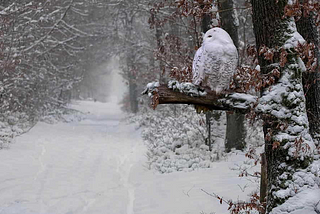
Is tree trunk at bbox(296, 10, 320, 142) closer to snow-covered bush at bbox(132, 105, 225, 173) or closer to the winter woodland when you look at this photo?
the winter woodland

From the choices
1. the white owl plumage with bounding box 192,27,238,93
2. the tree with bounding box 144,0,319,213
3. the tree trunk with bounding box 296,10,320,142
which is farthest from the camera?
the white owl plumage with bounding box 192,27,238,93

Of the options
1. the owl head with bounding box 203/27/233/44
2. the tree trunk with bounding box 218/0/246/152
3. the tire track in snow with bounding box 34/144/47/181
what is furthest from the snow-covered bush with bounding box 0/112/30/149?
the owl head with bounding box 203/27/233/44

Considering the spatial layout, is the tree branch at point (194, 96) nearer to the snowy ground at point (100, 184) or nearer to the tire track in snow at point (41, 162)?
the snowy ground at point (100, 184)

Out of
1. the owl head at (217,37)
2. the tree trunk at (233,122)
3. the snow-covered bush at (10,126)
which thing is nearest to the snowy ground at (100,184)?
the snow-covered bush at (10,126)

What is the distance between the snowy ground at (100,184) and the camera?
5.58 metres

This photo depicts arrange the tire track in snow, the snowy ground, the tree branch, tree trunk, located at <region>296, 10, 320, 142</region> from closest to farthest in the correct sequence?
1. the tree branch
2. tree trunk, located at <region>296, 10, 320, 142</region>
3. the snowy ground
4. the tire track in snow

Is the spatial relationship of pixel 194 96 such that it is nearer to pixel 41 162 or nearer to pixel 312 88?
pixel 312 88

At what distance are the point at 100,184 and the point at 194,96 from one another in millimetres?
4339

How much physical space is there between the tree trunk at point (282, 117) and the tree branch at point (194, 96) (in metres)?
0.24

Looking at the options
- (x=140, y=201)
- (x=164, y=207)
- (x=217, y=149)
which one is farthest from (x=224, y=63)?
(x=217, y=149)

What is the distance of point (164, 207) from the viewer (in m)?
5.52

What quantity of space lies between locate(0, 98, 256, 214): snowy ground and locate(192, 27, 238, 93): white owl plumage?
1.92 m

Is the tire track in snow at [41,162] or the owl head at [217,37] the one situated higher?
the owl head at [217,37]

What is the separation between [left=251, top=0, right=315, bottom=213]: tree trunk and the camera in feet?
10.2
